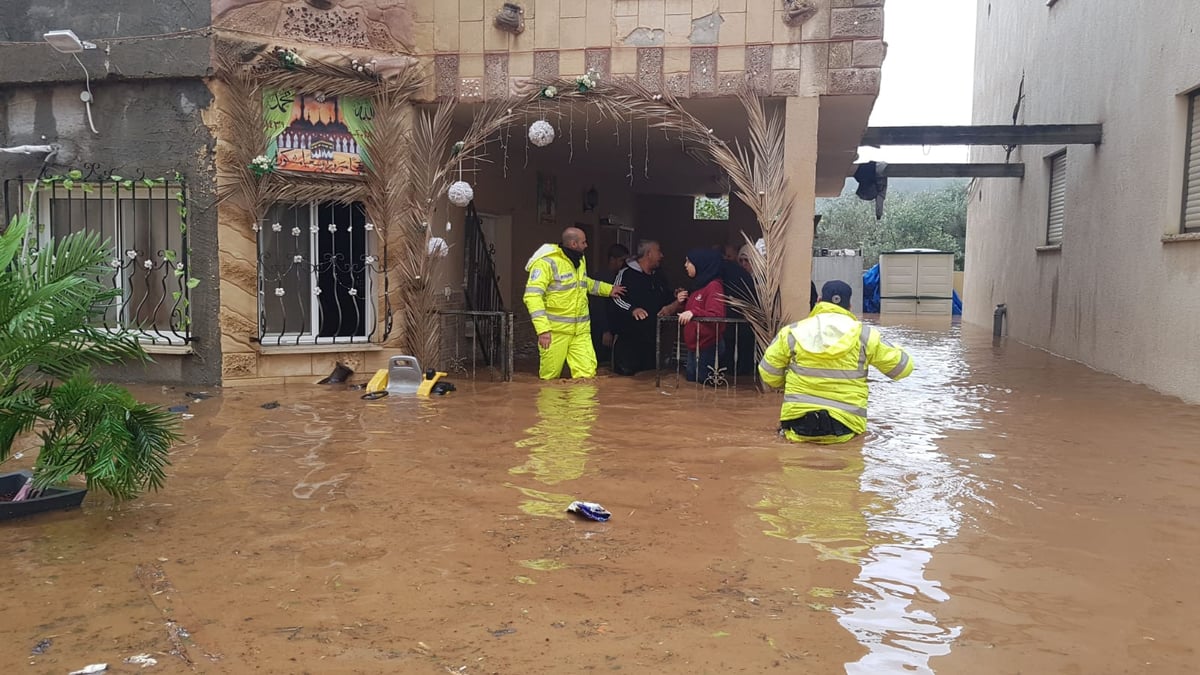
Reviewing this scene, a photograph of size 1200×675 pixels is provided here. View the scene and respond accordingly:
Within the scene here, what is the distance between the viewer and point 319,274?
903 cm

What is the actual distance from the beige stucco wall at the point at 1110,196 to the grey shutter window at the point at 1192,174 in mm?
74

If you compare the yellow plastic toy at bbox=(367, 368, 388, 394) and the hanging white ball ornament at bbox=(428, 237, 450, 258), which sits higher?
the hanging white ball ornament at bbox=(428, 237, 450, 258)

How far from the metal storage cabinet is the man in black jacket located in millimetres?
16922

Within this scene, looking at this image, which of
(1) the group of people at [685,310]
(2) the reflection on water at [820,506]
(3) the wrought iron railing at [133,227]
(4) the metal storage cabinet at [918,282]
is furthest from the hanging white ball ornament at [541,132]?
(4) the metal storage cabinet at [918,282]

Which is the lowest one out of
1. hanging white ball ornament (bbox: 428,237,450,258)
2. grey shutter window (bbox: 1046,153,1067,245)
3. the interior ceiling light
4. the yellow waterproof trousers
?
the yellow waterproof trousers

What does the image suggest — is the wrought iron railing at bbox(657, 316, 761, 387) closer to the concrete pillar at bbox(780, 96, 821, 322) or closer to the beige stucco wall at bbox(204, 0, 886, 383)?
→ the concrete pillar at bbox(780, 96, 821, 322)

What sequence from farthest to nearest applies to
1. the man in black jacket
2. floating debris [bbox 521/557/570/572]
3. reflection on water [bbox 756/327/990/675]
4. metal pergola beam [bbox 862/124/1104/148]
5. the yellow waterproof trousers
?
metal pergola beam [bbox 862/124/1104/148], the man in black jacket, the yellow waterproof trousers, floating debris [bbox 521/557/570/572], reflection on water [bbox 756/327/990/675]

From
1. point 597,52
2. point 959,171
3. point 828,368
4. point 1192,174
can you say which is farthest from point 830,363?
point 959,171

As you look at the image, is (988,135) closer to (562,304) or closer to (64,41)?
(562,304)

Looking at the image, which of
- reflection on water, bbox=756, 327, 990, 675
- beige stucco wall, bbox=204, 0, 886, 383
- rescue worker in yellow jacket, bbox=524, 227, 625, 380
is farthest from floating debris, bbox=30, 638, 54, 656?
rescue worker in yellow jacket, bbox=524, 227, 625, 380

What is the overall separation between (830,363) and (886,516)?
5.24 feet

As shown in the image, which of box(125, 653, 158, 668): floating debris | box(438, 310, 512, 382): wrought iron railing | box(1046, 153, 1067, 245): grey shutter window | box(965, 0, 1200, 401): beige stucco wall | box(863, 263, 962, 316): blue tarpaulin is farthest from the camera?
box(863, 263, 962, 316): blue tarpaulin

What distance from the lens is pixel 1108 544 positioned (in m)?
4.14

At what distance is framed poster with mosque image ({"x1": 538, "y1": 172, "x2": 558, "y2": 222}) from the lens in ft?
40.8
